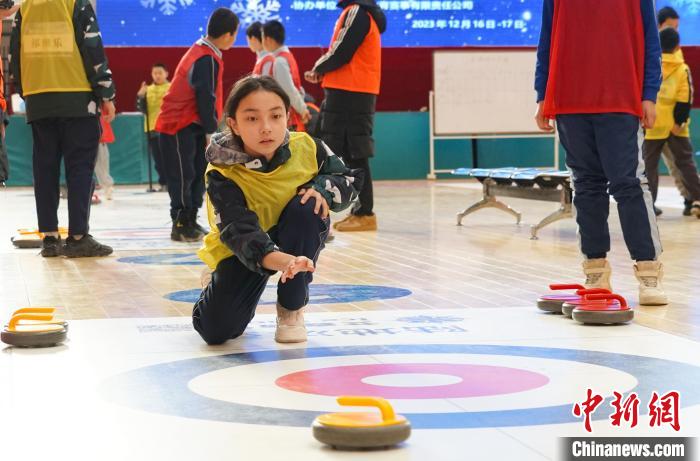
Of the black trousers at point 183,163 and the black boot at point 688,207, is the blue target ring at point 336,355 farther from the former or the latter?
the black boot at point 688,207

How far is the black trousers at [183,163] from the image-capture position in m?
7.89

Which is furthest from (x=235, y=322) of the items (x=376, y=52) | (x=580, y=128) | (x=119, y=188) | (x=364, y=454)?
(x=119, y=188)

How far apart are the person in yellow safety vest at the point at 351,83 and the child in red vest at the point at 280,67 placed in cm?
23

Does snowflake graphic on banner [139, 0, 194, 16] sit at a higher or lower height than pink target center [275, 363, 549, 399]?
higher

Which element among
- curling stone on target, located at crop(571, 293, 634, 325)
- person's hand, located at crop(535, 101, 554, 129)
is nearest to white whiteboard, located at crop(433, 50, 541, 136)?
person's hand, located at crop(535, 101, 554, 129)

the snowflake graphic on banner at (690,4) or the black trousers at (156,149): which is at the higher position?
the snowflake graphic on banner at (690,4)

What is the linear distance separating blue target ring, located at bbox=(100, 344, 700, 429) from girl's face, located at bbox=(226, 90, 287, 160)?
670mm

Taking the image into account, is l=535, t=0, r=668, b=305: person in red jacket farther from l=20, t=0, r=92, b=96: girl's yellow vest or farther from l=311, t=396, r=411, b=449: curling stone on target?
l=20, t=0, r=92, b=96: girl's yellow vest

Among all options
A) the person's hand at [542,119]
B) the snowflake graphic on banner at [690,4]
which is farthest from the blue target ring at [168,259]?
the snowflake graphic on banner at [690,4]

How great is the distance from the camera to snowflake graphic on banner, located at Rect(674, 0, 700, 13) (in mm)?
18514

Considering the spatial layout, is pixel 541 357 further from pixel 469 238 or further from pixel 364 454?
pixel 469 238

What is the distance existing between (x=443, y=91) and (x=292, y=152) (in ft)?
44.3

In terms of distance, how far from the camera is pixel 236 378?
3.32 m

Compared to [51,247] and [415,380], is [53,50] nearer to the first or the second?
[51,247]
